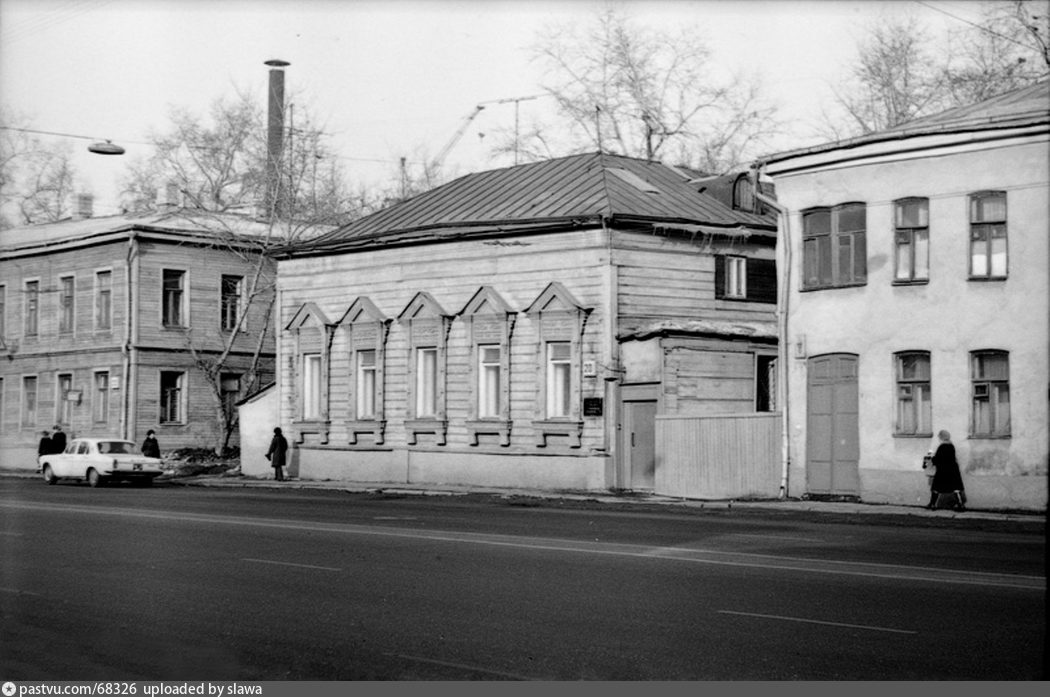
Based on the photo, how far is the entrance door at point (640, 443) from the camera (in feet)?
112

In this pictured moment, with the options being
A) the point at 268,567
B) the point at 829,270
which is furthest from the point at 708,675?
the point at 829,270

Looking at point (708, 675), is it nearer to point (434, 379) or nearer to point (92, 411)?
point (434, 379)

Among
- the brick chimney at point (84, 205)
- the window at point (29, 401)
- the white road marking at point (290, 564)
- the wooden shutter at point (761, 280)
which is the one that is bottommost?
the white road marking at point (290, 564)

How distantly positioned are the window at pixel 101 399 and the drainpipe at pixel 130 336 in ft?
4.78

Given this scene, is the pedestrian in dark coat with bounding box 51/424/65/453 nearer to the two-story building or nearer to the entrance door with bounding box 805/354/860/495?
the two-story building

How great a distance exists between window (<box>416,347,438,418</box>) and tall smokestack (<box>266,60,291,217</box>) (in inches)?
A: 467

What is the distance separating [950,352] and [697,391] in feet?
23.4

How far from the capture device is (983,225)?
91.5 feet

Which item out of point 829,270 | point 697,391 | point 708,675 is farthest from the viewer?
point 697,391

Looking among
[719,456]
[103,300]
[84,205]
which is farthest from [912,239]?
[84,205]

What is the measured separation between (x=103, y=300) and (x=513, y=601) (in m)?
43.0

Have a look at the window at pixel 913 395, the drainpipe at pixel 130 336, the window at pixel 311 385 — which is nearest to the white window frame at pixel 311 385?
the window at pixel 311 385

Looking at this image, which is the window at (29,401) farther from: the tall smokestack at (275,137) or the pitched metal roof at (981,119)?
the pitched metal roof at (981,119)

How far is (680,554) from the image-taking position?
Answer: 17578mm
